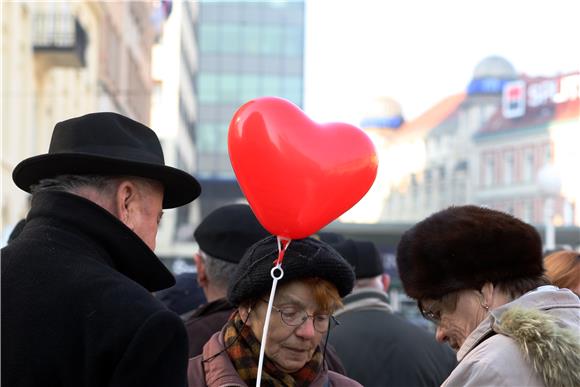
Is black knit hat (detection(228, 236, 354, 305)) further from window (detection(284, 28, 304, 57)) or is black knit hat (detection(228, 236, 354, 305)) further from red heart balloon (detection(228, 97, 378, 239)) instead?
window (detection(284, 28, 304, 57))

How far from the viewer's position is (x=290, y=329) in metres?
3.79

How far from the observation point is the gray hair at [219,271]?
4805mm

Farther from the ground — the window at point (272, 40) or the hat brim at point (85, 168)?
the hat brim at point (85, 168)

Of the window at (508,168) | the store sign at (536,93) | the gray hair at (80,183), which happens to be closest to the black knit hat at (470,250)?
the gray hair at (80,183)

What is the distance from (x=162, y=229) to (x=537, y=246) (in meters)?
53.2

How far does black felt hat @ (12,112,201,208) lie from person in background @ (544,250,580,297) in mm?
1946

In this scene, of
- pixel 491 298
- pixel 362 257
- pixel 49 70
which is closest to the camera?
pixel 491 298

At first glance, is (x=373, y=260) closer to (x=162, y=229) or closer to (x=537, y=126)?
(x=162, y=229)

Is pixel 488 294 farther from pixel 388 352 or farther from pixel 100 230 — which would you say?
pixel 388 352

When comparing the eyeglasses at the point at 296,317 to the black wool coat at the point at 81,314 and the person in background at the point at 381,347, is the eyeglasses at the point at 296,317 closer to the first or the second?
the black wool coat at the point at 81,314

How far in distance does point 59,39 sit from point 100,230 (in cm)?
2192

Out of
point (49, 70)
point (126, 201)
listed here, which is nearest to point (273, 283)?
point (126, 201)

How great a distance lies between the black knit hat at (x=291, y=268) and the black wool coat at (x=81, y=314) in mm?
909

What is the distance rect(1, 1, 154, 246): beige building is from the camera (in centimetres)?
2070
